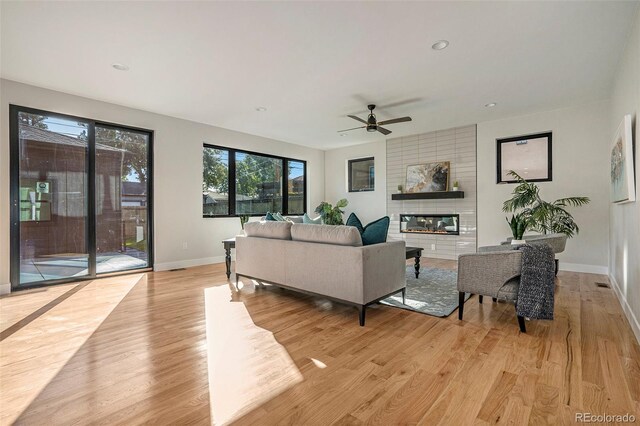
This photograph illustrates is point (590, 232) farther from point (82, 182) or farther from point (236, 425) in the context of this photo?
point (82, 182)

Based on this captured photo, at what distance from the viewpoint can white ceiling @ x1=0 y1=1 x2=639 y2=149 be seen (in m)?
2.51

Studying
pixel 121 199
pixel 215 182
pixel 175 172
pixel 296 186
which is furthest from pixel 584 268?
pixel 121 199

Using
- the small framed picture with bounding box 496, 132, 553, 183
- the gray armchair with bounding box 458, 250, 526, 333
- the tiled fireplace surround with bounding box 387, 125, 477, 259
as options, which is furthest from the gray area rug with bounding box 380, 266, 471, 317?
the small framed picture with bounding box 496, 132, 553, 183

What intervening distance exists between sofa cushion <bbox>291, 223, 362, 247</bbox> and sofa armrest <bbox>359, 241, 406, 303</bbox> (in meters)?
0.17

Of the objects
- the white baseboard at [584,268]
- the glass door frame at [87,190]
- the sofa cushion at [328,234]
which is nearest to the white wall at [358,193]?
the white baseboard at [584,268]

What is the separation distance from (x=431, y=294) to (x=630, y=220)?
1949 millimetres

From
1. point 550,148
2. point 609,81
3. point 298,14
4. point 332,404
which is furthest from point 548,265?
point 550,148

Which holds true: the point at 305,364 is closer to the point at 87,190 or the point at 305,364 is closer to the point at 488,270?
the point at 488,270

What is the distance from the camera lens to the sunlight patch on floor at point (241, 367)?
5.26ft

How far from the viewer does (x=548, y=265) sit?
245cm

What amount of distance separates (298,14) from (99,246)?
14.3ft

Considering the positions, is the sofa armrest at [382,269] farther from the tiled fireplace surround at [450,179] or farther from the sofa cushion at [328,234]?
the tiled fireplace surround at [450,179]

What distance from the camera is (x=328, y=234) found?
300 cm

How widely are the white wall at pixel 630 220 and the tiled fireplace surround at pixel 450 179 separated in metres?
2.44
